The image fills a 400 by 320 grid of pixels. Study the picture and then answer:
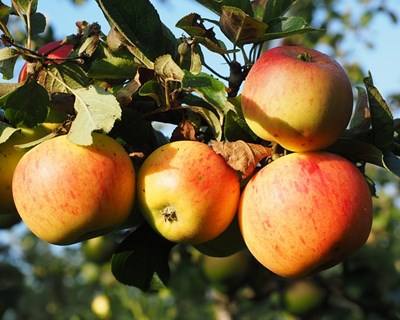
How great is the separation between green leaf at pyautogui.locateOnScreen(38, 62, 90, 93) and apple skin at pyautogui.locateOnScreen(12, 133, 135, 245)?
0.09 m

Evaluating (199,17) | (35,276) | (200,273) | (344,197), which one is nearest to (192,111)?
(199,17)

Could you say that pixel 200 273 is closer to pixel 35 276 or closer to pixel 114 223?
pixel 35 276

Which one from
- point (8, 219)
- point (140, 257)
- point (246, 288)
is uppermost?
point (140, 257)

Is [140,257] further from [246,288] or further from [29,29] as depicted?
[246,288]

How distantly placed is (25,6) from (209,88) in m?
0.31

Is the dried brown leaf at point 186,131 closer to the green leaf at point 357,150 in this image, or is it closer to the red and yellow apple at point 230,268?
the green leaf at point 357,150

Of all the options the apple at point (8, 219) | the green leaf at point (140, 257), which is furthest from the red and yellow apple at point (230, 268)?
the green leaf at point (140, 257)

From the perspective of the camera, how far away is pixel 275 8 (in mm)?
1036

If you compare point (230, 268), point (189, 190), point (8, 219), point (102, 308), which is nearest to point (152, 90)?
point (189, 190)

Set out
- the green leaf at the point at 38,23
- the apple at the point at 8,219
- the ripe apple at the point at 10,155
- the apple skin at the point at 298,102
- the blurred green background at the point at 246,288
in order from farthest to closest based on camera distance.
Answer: the blurred green background at the point at 246,288 < the apple at the point at 8,219 < the green leaf at the point at 38,23 < the ripe apple at the point at 10,155 < the apple skin at the point at 298,102

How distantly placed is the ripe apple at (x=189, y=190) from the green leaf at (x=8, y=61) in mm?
230

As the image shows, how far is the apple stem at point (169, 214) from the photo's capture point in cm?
95

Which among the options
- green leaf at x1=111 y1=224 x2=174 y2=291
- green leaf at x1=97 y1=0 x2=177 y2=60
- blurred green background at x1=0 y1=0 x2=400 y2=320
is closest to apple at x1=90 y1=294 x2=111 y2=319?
blurred green background at x1=0 y1=0 x2=400 y2=320

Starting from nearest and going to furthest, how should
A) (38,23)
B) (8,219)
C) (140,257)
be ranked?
1. (140,257)
2. (38,23)
3. (8,219)
